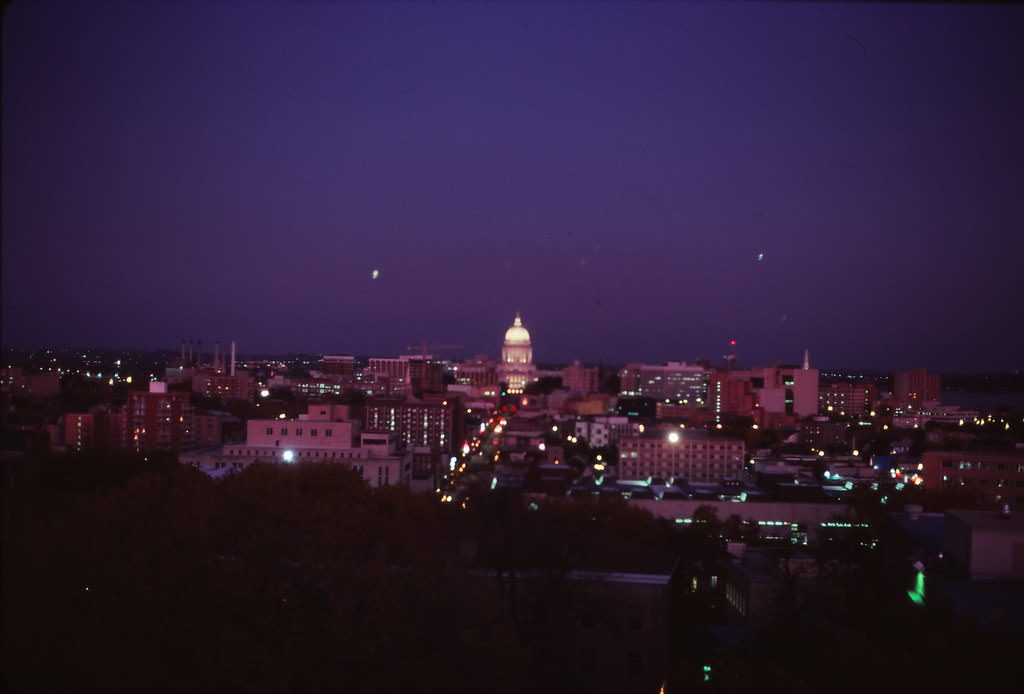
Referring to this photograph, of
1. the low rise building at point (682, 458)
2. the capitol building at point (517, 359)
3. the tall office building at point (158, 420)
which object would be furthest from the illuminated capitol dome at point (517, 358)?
the tall office building at point (158, 420)

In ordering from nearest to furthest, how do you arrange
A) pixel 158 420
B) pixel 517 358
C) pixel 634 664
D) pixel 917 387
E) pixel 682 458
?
1. pixel 634 664
2. pixel 917 387
3. pixel 158 420
4. pixel 682 458
5. pixel 517 358

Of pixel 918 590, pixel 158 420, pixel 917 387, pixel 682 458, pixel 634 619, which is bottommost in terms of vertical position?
pixel 682 458

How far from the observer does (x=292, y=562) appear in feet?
10.4

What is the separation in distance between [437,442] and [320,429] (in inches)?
155

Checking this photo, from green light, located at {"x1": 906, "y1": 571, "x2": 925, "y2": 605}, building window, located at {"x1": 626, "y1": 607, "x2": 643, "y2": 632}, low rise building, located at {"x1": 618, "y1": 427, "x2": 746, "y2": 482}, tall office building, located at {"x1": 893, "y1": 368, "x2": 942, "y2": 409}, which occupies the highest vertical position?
tall office building, located at {"x1": 893, "y1": 368, "x2": 942, "y2": 409}

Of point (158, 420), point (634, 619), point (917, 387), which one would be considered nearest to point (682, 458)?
point (917, 387)

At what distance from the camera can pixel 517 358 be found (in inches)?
1405

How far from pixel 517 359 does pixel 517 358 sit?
4cm

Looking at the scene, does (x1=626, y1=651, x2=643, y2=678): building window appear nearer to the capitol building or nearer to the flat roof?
the flat roof

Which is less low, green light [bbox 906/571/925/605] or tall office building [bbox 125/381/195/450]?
tall office building [bbox 125/381/195/450]

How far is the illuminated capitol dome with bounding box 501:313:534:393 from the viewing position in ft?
111

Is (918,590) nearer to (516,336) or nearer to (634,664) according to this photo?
(634,664)

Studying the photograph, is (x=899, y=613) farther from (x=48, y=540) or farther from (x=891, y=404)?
(x=891, y=404)

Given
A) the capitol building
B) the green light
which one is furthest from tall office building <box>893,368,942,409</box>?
the capitol building
